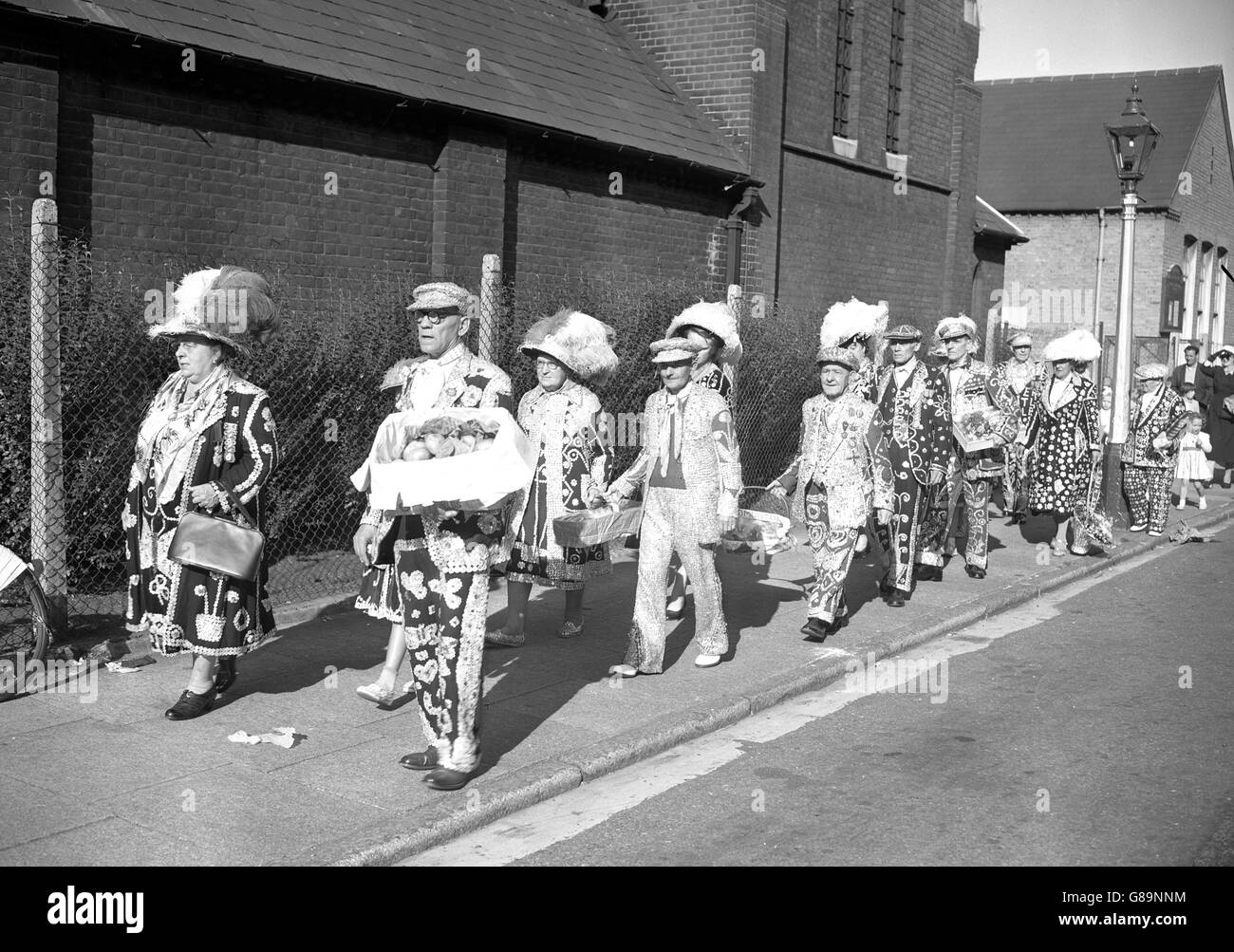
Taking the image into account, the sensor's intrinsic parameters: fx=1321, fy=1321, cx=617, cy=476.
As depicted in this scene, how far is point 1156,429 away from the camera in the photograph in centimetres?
1379

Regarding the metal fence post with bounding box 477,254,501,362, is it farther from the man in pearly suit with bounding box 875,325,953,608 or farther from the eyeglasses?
the eyeglasses

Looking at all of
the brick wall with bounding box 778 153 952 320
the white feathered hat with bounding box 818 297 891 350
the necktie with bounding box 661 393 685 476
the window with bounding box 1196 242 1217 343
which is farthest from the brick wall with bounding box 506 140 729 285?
the window with bounding box 1196 242 1217 343

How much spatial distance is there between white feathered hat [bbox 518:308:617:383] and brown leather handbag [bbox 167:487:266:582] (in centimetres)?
212

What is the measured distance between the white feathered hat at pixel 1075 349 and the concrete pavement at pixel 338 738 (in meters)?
3.58

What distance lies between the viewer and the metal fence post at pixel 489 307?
9.64 meters

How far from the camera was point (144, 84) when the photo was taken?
10.2 meters

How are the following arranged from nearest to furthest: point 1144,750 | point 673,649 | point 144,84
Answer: point 1144,750 < point 673,649 < point 144,84

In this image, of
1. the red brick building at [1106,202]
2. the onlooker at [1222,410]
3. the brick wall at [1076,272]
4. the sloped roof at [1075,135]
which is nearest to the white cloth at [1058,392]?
the onlooker at [1222,410]

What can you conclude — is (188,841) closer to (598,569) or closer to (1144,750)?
(598,569)

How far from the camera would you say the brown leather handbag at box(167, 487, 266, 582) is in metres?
5.86

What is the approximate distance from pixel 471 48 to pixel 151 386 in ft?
A: 22.3

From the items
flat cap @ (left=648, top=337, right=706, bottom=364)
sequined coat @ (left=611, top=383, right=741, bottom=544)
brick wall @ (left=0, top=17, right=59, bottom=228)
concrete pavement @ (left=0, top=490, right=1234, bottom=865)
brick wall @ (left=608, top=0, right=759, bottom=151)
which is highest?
brick wall @ (left=608, top=0, right=759, bottom=151)
